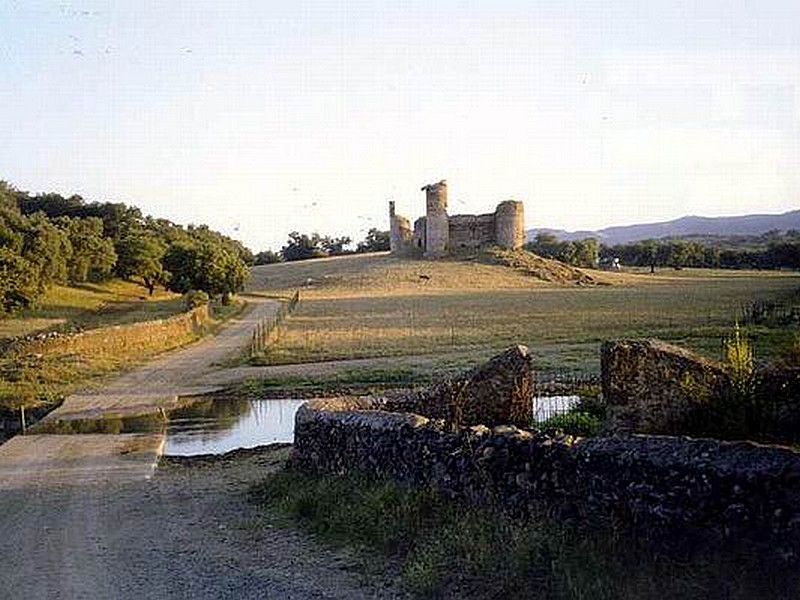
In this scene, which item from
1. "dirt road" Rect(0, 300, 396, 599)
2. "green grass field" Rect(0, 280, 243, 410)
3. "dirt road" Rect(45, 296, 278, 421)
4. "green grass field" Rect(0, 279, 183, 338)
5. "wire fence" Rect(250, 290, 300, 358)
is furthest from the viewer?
"green grass field" Rect(0, 279, 183, 338)

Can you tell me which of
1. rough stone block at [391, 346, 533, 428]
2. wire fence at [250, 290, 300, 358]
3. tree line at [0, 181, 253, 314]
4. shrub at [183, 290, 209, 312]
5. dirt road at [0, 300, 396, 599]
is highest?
tree line at [0, 181, 253, 314]

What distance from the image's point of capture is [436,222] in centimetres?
11888

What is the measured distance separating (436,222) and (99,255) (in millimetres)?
51092

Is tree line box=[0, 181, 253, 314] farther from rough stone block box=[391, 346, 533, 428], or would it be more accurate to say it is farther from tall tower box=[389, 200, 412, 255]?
rough stone block box=[391, 346, 533, 428]

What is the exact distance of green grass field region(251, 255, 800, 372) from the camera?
38.2 m

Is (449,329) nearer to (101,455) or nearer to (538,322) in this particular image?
(538,322)

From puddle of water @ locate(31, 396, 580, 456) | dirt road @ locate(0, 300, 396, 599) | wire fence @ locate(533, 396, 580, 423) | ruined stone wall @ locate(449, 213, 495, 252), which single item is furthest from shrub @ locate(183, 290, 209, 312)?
ruined stone wall @ locate(449, 213, 495, 252)

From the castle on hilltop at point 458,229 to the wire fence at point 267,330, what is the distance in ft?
132

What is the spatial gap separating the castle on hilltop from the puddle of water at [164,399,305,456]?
88.4 meters

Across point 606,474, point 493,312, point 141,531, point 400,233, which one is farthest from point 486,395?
point 400,233

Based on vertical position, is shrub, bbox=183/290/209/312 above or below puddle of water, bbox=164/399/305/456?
above

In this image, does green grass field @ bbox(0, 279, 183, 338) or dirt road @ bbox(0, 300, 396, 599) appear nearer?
dirt road @ bbox(0, 300, 396, 599)

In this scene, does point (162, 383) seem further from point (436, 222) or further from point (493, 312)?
point (436, 222)

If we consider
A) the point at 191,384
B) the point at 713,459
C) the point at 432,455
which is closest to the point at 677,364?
the point at 432,455
